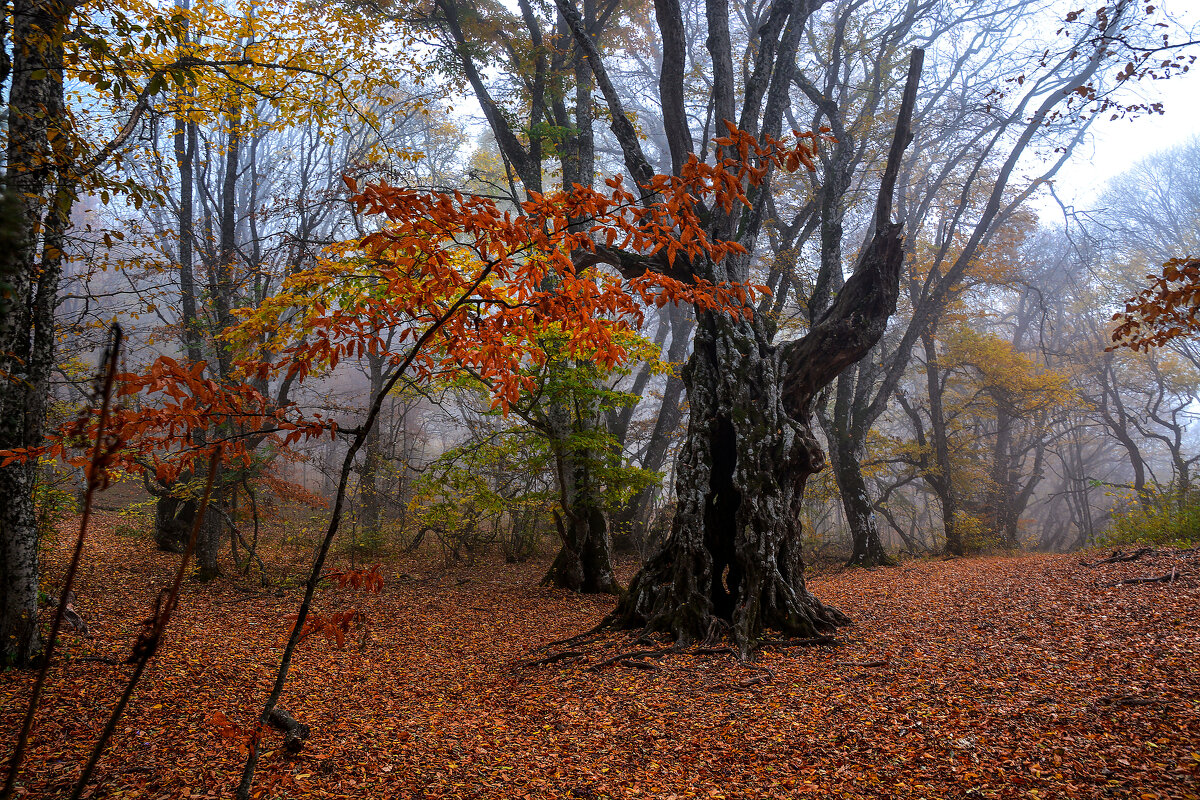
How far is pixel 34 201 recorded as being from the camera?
3.77 metres

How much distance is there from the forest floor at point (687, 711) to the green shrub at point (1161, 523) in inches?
124

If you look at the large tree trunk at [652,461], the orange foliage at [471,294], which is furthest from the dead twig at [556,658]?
the large tree trunk at [652,461]

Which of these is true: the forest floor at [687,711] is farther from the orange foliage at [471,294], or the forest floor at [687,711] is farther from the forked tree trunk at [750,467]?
the orange foliage at [471,294]

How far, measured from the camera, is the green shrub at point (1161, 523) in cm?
827

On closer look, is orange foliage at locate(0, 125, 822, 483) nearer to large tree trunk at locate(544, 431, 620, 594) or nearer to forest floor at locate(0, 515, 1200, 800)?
forest floor at locate(0, 515, 1200, 800)

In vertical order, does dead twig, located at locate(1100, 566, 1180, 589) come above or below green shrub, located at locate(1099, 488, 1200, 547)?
below

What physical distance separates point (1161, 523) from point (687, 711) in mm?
9019

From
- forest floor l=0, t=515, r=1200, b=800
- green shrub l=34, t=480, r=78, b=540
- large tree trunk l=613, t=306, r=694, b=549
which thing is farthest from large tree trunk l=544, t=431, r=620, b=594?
green shrub l=34, t=480, r=78, b=540

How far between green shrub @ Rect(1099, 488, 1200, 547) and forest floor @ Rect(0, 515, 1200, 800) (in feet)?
10.4

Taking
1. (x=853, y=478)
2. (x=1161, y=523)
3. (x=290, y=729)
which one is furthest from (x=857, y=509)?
(x=290, y=729)

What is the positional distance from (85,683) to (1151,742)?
5828 mm

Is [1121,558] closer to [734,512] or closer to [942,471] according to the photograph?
[734,512]

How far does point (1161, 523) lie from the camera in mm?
8734

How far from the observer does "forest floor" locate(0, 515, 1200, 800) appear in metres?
2.75
